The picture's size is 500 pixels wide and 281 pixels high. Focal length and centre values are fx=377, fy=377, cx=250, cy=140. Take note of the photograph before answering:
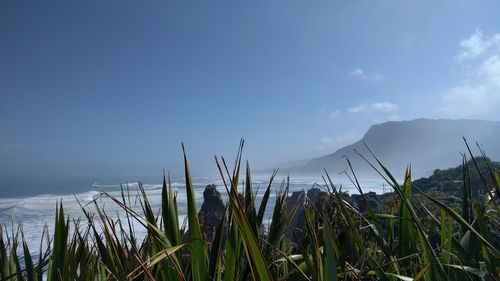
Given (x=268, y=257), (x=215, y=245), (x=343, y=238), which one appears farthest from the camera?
(x=343, y=238)

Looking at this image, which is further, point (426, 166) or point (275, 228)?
point (426, 166)

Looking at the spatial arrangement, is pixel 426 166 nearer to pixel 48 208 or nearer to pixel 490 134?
pixel 490 134

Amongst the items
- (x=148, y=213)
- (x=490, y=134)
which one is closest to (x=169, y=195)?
(x=148, y=213)

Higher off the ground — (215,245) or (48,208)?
(215,245)

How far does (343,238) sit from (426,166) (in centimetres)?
21208

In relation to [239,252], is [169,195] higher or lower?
higher

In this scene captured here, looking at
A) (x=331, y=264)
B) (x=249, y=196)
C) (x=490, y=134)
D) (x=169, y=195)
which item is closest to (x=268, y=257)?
(x=249, y=196)

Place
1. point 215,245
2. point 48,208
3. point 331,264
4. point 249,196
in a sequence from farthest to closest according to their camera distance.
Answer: point 48,208 < point 249,196 < point 215,245 < point 331,264

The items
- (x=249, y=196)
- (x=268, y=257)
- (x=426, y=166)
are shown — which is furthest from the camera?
(x=426, y=166)

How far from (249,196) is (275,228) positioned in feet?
0.60

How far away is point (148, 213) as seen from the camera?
1361mm

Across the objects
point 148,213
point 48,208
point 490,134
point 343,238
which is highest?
point 490,134

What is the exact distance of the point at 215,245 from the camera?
4.26ft

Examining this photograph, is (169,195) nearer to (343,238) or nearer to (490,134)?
(343,238)
